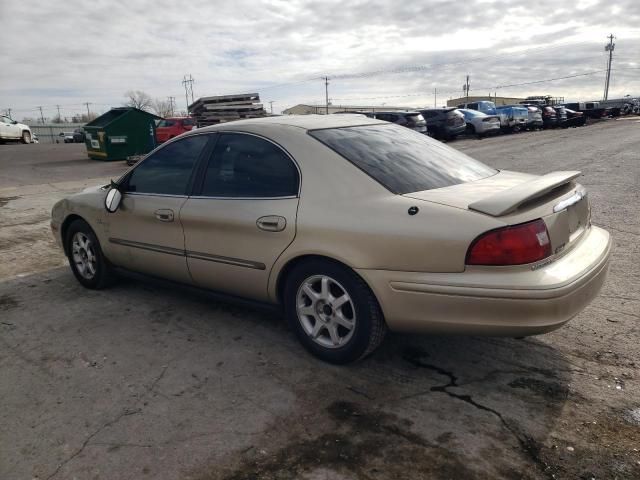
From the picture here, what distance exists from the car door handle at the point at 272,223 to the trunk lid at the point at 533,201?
2.59 feet

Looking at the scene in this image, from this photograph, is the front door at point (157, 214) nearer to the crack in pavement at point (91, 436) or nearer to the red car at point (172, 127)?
the crack in pavement at point (91, 436)

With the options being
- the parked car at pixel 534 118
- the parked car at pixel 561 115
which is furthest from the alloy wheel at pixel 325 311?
the parked car at pixel 561 115

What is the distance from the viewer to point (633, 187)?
897 centimetres

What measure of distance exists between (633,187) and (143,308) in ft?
27.4

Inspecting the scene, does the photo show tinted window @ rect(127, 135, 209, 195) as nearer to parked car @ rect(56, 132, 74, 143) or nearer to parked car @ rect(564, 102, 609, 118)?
parked car @ rect(564, 102, 609, 118)

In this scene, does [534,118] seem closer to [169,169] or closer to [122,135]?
[122,135]

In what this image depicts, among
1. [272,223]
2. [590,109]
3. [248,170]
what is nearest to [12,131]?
[248,170]

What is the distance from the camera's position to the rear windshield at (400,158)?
3104mm

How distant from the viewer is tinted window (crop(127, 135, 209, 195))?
3.91 meters

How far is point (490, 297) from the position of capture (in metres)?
2.59

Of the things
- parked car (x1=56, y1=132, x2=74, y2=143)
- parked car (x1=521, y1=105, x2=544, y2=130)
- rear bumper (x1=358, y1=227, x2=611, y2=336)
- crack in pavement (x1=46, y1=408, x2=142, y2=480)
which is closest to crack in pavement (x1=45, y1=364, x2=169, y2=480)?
crack in pavement (x1=46, y1=408, x2=142, y2=480)

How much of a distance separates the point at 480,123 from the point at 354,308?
24.0 m

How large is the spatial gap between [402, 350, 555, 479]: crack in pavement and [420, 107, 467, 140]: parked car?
70.0 ft

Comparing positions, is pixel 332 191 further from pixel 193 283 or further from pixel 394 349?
pixel 193 283
